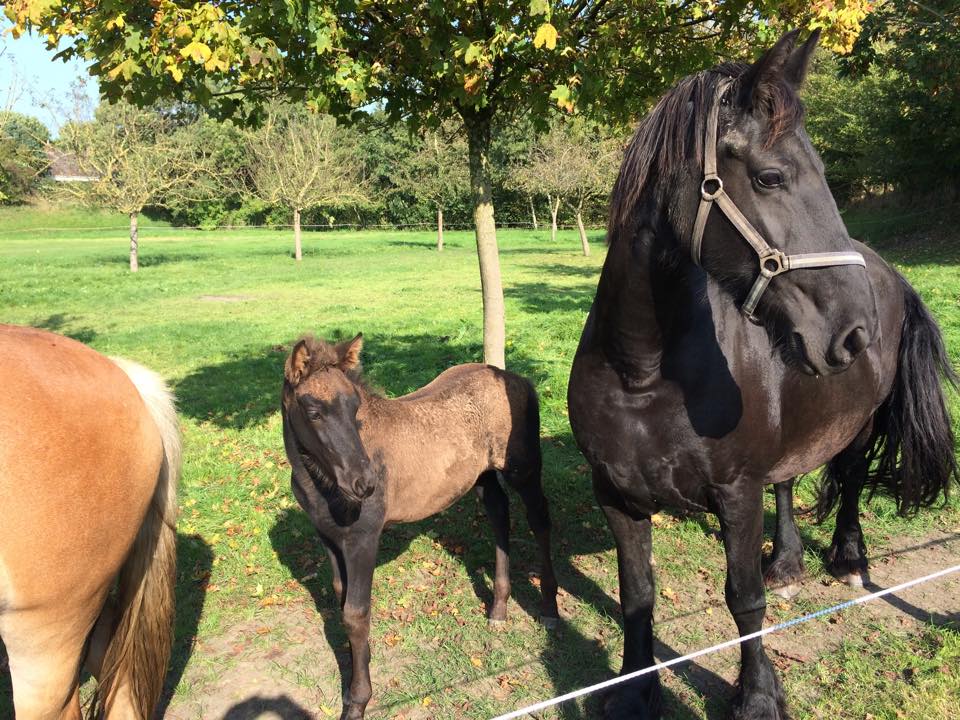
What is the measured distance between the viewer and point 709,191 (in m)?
2.04

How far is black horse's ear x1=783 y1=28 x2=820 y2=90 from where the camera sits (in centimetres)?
200

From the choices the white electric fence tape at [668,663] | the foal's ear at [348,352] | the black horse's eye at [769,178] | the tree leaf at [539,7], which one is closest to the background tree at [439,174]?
the tree leaf at [539,7]

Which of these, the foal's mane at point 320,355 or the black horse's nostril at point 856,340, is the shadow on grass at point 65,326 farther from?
the black horse's nostril at point 856,340

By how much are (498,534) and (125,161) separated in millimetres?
25794

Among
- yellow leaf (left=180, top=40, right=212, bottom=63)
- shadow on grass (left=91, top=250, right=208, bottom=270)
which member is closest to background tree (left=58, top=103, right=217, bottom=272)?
shadow on grass (left=91, top=250, right=208, bottom=270)

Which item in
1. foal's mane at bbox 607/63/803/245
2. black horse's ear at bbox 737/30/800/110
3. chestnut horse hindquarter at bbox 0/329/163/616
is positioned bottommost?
chestnut horse hindquarter at bbox 0/329/163/616

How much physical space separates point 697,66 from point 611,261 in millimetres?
3540

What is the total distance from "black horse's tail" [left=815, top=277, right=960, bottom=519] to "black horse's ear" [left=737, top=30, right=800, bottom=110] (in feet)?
8.41

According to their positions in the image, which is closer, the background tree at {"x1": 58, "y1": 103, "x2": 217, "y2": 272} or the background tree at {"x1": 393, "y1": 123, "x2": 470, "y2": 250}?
the background tree at {"x1": 58, "y1": 103, "x2": 217, "y2": 272}

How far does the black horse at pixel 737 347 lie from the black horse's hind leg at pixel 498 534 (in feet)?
3.05

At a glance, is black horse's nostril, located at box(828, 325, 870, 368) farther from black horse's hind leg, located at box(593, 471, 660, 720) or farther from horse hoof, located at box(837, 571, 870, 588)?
horse hoof, located at box(837, 571, 870, 588)

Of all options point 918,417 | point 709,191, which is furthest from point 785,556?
point 709,191

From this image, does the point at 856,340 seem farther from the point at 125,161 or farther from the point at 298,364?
the point at 125,161

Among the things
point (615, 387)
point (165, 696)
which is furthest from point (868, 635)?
point (165, 696)
